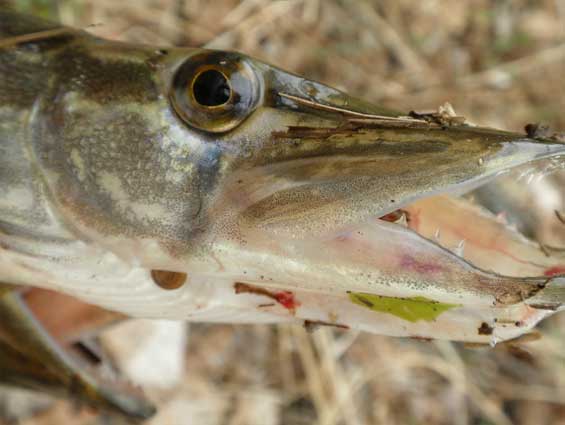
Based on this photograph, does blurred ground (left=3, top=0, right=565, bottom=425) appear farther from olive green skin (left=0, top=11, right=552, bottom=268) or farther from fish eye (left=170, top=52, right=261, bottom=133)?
fish eye (left=170, top=52, right=261, bottom=133)

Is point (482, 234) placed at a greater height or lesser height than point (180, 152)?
lesser

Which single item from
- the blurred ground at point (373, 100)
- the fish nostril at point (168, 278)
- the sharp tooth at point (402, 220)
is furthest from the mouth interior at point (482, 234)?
the blurred ground at point (373, 100)

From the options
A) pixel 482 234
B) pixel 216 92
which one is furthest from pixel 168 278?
pixel 482 234

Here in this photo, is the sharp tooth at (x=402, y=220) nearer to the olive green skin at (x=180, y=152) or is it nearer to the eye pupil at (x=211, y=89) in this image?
the olive green skin at (x=180, y=152)

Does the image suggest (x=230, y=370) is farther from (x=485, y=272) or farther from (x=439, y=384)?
(x=485, y=272)

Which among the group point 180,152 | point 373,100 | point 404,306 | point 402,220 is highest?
point 373,100

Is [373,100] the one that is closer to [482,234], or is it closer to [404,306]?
[482,234]
